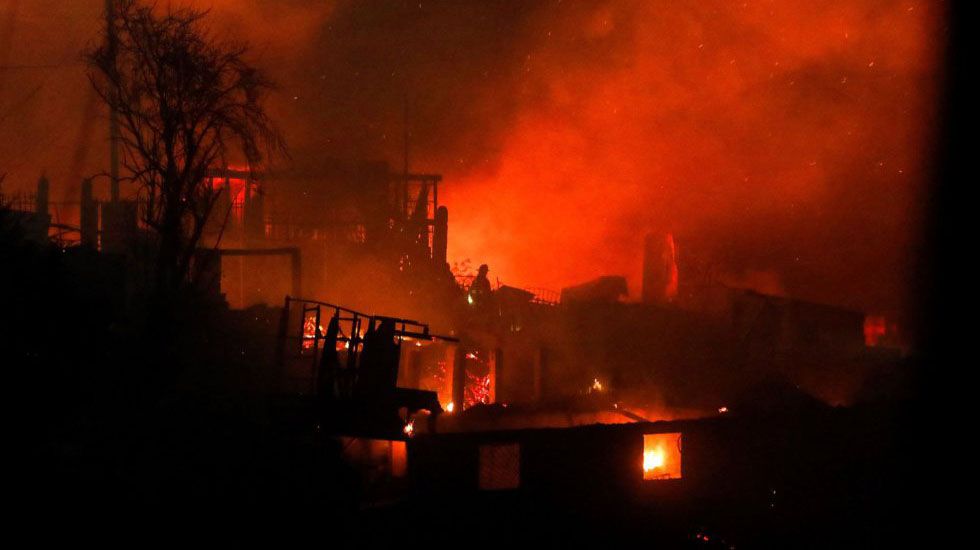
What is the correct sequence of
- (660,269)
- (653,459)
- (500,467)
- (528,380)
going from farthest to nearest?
1. (660,269)
2. (528,380)
3. (653,459)
4. (500,467)

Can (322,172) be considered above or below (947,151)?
below

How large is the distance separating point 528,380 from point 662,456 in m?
6.45

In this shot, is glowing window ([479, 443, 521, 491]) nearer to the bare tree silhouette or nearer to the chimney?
the bare tree silhouette

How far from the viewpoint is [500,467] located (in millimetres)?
14195

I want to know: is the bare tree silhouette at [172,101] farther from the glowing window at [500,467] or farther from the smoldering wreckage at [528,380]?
the glowing window at [500,467]

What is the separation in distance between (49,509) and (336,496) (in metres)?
3.56

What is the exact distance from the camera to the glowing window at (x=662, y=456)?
15211mm

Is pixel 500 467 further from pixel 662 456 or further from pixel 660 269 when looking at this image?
pixel 660 269

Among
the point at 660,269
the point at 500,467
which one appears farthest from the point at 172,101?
the point at 660,269

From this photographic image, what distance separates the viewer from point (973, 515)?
1708 centimetres

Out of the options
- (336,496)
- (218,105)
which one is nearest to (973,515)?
(336,496)

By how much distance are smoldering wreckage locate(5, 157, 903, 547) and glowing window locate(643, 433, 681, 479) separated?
0.03 metres

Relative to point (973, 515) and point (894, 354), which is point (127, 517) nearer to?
point (973, 515)

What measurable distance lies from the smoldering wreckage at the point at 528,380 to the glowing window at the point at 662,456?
0.09 ft
